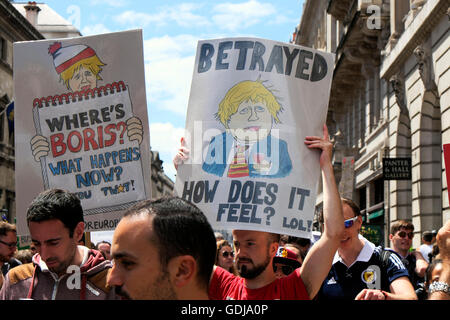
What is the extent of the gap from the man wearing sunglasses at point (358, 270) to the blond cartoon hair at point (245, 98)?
36.2 inches

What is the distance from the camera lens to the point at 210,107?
4316 mm

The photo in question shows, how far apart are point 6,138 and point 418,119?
1209 inches

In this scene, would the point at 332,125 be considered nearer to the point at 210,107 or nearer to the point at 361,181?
the point at 361,181

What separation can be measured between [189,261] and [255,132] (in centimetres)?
208

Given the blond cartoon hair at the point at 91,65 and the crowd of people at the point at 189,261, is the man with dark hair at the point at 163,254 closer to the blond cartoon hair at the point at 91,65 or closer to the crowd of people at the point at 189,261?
the crowd of people at the point at 189,261

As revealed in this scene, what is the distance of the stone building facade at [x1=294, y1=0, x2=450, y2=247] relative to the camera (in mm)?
17000

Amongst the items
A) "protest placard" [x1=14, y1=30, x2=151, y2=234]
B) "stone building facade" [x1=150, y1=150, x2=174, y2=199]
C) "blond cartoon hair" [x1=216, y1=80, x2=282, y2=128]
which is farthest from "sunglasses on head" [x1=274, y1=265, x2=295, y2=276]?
"stone building facade" [x1=150, y1=150, x2=174, y2=199]

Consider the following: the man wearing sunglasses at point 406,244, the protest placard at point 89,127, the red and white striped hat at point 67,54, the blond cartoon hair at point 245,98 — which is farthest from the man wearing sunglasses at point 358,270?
the man wearing sunglasses at point 406,244

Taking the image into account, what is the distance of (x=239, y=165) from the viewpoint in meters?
4.21

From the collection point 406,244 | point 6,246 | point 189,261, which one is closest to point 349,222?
point 189,261

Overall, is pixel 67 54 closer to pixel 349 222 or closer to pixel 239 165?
pixel 239 165

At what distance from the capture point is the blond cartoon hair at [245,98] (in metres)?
4.29
